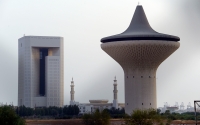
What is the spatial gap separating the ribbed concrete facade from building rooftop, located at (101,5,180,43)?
0.49 m

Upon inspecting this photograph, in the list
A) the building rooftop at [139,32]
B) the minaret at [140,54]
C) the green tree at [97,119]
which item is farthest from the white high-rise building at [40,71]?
the green tree at [97,119]

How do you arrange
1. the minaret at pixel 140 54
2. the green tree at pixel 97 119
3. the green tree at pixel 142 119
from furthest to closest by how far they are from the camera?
the minaret at pixel 140 54, the green tree at pixel 97 119, the green tree at pixel 142 119

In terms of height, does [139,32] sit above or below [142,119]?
above

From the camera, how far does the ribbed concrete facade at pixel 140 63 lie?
6925cm

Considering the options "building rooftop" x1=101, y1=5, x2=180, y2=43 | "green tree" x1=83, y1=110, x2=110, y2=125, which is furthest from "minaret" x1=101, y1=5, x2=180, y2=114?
"green tree" x1=83, y1=110, x2=110, y2=125

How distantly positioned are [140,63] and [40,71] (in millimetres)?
54644

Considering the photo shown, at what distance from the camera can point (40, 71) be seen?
122 m

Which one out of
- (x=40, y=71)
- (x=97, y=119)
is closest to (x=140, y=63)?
(x=97, y=119)

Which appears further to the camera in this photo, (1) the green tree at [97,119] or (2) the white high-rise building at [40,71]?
(2) the white high-rise building at [40,71]

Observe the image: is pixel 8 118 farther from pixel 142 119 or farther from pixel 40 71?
pixel 40 71

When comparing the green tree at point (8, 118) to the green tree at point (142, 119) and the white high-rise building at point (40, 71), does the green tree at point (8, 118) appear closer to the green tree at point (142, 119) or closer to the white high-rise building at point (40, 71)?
the green tree at point (142, 119)

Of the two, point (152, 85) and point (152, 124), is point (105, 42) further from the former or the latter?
point (152, 124)

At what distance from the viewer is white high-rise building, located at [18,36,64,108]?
385ft

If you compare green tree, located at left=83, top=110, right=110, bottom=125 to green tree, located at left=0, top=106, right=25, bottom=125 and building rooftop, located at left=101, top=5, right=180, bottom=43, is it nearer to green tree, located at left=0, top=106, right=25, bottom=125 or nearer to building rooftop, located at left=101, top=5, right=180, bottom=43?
green tree, located at left=0, top=106, right=25, bottom=125
